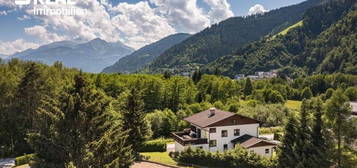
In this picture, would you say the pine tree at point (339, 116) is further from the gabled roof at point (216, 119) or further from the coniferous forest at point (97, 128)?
the gabled roof at point (216, 119)

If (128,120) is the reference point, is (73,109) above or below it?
above

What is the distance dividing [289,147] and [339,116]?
4.96m

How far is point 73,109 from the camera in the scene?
16.7 metres

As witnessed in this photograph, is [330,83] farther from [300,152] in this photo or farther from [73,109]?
[73,109]

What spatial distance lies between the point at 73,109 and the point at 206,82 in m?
60.1

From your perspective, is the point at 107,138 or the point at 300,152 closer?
the point at 107,138

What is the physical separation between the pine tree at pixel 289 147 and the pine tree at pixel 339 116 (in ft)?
10.0

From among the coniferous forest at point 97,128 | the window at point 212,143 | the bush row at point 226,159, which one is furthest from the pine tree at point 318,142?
the window at point 212,143

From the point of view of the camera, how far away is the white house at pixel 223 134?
34688mm

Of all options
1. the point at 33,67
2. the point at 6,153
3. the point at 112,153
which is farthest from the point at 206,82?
the point at 112,153

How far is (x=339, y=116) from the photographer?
821 inches

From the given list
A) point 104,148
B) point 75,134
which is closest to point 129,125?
point 104,148

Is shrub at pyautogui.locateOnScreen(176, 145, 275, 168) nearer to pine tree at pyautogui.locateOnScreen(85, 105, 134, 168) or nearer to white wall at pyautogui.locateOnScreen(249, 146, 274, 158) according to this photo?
white wall at pyautogui.locateOnScreen(249, 146, 274, 158)

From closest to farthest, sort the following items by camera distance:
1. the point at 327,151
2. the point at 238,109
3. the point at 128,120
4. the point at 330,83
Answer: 1. the point at 327,151
2. the point at 128,120
3. the point at 238,109
4. the point at 330,83
